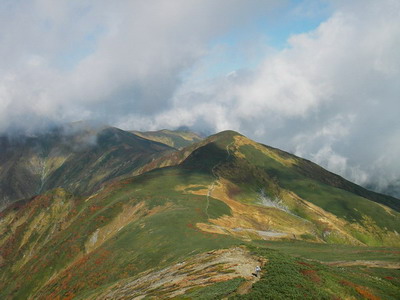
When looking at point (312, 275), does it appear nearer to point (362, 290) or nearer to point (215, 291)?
point (362, 290)

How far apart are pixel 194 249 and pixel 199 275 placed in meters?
24.5

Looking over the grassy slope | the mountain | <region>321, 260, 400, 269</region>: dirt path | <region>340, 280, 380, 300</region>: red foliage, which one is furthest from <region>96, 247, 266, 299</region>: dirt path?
<region>321, 260, 400, 269</region>: dirt path

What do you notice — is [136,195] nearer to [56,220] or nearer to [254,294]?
[56,220]

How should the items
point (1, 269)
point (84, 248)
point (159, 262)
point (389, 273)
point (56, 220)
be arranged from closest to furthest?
point (389, 273) → point (159, 262) → point (84, 248) → point (1, 269) → point (56, 220)

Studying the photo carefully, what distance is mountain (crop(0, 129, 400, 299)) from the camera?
32.6 metres

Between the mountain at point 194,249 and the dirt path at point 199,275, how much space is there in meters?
0.21

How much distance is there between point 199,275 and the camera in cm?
3719

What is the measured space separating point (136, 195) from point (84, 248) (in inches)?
1394

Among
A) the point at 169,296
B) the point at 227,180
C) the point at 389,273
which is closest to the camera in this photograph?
the point at 169,296

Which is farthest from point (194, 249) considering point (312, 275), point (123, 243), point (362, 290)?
point (362, 290)

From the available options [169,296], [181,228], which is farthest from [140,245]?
[169,296]

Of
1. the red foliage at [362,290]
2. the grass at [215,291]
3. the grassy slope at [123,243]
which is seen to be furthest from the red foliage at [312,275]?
the grassy slope at [123,243]

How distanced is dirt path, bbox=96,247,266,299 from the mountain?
214 mm

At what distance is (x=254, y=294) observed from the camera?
1039 inches
